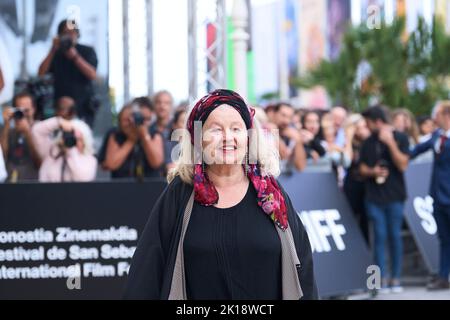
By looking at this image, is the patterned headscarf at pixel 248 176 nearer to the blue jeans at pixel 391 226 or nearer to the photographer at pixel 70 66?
the photographer at pixel 70 66

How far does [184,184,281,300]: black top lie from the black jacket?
88 millimetres

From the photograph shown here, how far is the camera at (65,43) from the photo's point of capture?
11.4 m

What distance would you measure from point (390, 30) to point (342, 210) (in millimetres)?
22120

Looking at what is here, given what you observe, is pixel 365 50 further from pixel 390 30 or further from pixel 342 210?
pixel 342 210

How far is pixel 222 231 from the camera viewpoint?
513 centimetres

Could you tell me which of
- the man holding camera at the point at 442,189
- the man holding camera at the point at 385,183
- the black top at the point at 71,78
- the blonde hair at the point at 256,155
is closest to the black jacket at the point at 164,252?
the blonde hair at the point at 256,155

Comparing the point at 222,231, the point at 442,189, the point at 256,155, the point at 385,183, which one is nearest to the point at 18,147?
the point at 385,183

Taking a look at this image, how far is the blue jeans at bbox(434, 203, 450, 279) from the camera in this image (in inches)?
507

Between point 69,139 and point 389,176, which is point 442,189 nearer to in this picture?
point 389,176

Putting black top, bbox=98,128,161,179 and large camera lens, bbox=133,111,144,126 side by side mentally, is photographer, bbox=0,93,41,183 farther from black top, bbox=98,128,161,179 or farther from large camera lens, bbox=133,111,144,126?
large camera lens, bbox=133,111,144,126

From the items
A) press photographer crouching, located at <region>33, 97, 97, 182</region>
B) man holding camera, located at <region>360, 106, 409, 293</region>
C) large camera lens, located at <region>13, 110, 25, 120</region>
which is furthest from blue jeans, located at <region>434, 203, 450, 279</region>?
large camera lens, located at <region>13, 110, 25, 120</region>

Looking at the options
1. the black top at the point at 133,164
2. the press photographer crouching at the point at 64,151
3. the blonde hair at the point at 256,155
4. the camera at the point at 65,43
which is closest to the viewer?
the blonde hair at the point at 256,155

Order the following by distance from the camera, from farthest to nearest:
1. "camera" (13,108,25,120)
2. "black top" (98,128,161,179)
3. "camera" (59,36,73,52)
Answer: "camera" (59,36,73,52), "black top" (98,128,161,179), "camera" (13,108,25,120)

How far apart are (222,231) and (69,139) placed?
568 centimetres
